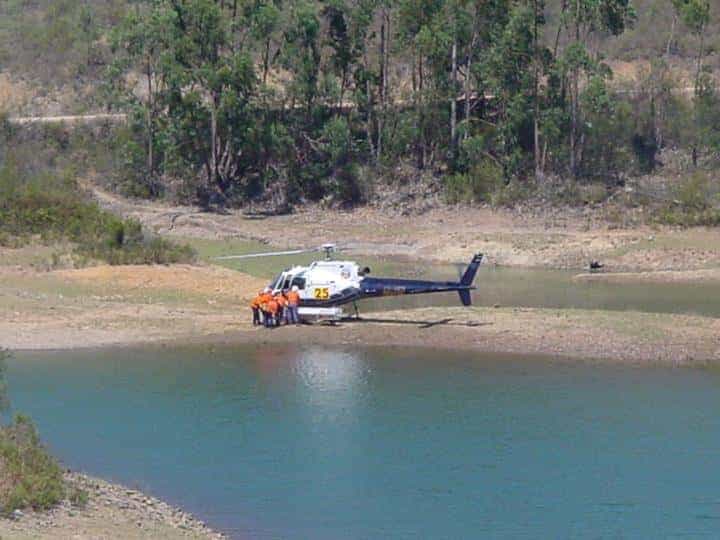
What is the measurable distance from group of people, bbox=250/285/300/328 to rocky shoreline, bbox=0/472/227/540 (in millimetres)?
13084

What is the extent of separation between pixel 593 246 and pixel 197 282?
14.8 m

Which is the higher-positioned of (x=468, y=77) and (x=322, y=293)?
(x=468, y=77)

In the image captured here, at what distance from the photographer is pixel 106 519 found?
59.3 feet

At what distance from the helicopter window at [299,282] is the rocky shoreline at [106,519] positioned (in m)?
13.5

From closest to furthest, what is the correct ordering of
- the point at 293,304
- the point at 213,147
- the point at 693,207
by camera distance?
1. the point at 293,304
2. the point at 693,207
3. the point at 213,147

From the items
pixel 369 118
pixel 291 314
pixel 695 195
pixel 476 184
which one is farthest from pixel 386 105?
pixel 291 314

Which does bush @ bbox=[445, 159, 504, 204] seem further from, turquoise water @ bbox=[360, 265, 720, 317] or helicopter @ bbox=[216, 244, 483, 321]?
helicopter @ bbox=[216, 244, 483, 321]

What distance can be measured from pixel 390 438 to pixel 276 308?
1048 cm

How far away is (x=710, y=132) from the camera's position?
5638cm

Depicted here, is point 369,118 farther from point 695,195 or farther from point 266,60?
point 695,195

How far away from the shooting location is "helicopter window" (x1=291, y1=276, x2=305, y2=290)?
111 feet

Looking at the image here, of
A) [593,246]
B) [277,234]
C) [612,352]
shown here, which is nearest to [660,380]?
[612,352]

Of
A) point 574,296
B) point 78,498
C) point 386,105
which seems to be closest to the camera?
point 78,498

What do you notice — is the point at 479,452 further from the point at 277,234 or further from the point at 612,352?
the point at 277,234
